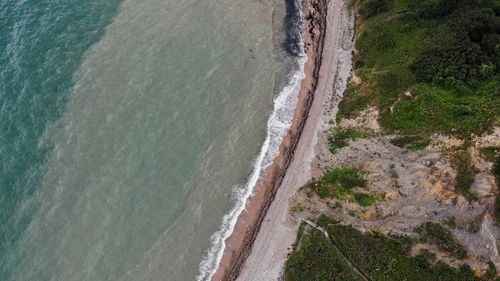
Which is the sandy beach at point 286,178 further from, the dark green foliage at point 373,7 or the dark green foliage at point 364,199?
the dark green foliage at point 364,199

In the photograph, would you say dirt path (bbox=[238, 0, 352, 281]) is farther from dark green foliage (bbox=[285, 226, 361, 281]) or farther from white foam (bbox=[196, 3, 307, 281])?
white foam (bbox=[196, 3, 307, 281])

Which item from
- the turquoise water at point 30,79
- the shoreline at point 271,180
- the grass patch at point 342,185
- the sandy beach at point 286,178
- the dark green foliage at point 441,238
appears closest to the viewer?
the dark green foliage at point 441,238

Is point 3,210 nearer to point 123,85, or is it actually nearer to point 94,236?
point 94,236

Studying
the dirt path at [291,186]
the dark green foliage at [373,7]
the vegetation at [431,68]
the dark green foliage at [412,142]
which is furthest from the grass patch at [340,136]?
the dark green foliage at [373,7]

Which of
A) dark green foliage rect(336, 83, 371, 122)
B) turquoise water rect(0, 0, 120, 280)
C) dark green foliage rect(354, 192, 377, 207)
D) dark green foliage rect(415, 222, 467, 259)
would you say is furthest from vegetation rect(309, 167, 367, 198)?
turquoise water rect(0, 0, 120, 280)

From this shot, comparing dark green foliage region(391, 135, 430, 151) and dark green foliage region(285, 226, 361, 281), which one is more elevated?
dark green foliage region(391, 135, 430, 151)

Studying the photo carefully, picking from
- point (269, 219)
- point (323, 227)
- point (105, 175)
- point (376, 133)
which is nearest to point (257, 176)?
point (269, 219)
